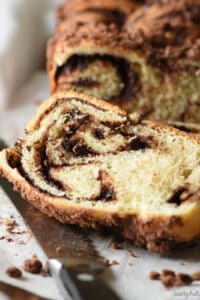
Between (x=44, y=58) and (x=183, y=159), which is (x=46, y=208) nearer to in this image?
(x=183, y=159)

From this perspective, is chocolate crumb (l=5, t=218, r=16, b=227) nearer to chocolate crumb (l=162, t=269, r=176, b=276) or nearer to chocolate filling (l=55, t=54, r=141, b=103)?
chocolate crumb (l=162, t=269, r=176, b=276)

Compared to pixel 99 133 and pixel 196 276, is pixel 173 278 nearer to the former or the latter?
pixel 196 276

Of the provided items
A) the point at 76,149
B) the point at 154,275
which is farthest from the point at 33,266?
the point at 76,149

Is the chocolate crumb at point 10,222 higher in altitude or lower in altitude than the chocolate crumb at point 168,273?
higher

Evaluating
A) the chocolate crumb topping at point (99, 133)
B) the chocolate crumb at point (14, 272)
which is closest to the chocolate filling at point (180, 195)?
the chocolate crumb topping at point (99, 133)

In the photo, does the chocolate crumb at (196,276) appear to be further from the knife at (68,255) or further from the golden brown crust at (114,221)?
the knife at (68,255)

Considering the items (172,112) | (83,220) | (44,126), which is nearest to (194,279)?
(83,220)

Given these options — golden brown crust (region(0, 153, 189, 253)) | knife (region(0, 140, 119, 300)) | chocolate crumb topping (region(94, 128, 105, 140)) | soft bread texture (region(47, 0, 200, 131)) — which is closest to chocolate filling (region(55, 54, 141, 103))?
soft bread texture (region(47, 0, 200, 131))
